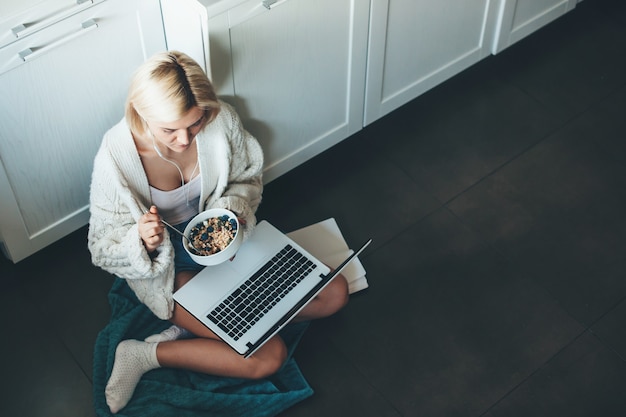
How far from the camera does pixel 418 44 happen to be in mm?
2500

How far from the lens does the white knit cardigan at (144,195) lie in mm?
1952

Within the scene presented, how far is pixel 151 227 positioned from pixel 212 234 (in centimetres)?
18

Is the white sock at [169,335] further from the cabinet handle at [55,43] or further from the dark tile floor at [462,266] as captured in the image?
the cabinet handle at [55,43]

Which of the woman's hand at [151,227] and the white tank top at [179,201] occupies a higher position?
the woman's hand at [151,227]

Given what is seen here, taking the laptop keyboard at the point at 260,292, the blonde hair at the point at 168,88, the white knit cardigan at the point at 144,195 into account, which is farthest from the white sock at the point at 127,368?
the blonde hair at the point at 168,88

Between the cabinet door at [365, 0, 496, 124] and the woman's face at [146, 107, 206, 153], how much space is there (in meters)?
0.66

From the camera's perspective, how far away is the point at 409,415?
216 cm

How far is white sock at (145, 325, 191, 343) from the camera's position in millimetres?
2189

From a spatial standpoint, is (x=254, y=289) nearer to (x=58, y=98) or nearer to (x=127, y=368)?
(x=127, y=368)

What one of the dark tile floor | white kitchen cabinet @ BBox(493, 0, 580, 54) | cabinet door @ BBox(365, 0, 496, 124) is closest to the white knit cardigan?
the dark tile floor

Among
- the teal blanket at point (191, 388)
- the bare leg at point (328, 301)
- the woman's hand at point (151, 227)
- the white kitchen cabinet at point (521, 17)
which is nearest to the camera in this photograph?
the woman's hand at point (151, 227)

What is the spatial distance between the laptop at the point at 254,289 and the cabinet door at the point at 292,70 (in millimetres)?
337

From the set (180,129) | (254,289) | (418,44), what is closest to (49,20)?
(180,129)

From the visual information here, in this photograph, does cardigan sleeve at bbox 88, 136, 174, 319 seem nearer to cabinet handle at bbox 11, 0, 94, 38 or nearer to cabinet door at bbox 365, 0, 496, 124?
cabinet handle at bbox 11, 0, 94, 38
